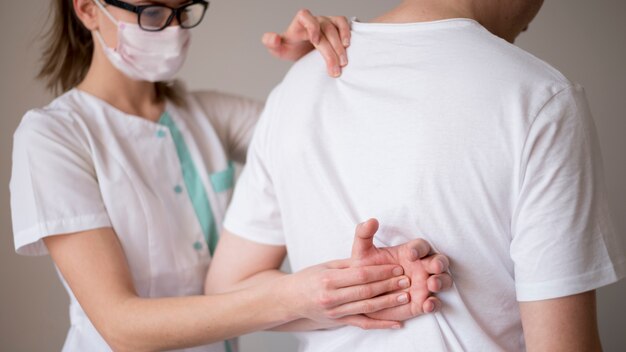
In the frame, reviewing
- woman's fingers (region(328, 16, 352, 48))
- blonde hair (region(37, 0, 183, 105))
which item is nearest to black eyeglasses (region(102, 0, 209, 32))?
blonde hair (region(37, 0, 183, 105))

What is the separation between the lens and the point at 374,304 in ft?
3.46

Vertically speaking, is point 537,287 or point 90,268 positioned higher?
point 537,287

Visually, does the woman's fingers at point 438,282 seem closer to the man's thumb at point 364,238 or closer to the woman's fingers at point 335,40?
the man's thumb at point 364,238

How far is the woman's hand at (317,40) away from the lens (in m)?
1.15

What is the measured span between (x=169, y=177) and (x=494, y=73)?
0.95 metres

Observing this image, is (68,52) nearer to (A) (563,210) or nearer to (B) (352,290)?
(B) (352,290)

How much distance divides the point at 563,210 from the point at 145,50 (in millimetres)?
1083

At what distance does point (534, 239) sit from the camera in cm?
97

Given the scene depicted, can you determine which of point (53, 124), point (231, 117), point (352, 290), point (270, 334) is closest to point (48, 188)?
point (53, 124)

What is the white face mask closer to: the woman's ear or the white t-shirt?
the woman's ear

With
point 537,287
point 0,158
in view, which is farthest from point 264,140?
point 0,158

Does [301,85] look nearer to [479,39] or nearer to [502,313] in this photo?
[479,39]

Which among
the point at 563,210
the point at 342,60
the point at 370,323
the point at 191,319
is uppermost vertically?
the point at 342,60

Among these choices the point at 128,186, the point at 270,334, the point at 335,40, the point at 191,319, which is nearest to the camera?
the point at 335,40
